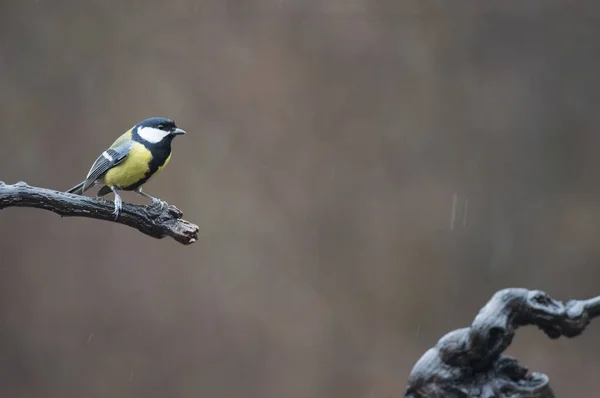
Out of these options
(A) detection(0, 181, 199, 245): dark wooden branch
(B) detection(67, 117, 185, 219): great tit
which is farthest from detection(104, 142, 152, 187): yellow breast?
(A) detection(0, 181, 199, 245): dark wooden branch

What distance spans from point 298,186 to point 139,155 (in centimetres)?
200

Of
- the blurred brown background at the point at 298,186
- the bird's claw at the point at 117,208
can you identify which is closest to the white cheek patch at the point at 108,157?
the bird's claw at the point at 117,208

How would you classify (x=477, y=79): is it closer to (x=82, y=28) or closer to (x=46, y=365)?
(x=82, y=28)

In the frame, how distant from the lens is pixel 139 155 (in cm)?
184

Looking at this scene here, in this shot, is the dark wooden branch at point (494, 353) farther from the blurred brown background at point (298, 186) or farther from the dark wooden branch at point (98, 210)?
the blurred brown background at point (298, 186)

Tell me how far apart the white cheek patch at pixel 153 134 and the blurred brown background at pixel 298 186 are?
6.07 feet

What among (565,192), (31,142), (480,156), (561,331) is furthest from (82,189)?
(565,192)

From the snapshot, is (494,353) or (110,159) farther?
(110,159)

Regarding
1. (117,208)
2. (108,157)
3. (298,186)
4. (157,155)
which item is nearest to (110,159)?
(108,157)

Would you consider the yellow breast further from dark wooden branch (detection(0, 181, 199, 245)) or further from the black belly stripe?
dark wooden branch (detection(0, 181, 199, 245))

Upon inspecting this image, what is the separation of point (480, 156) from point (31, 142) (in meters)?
2.50

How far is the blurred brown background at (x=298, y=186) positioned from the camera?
3.64 m

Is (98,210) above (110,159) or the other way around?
the other way around

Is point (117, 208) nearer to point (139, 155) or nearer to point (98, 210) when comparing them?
point (98, 210)
